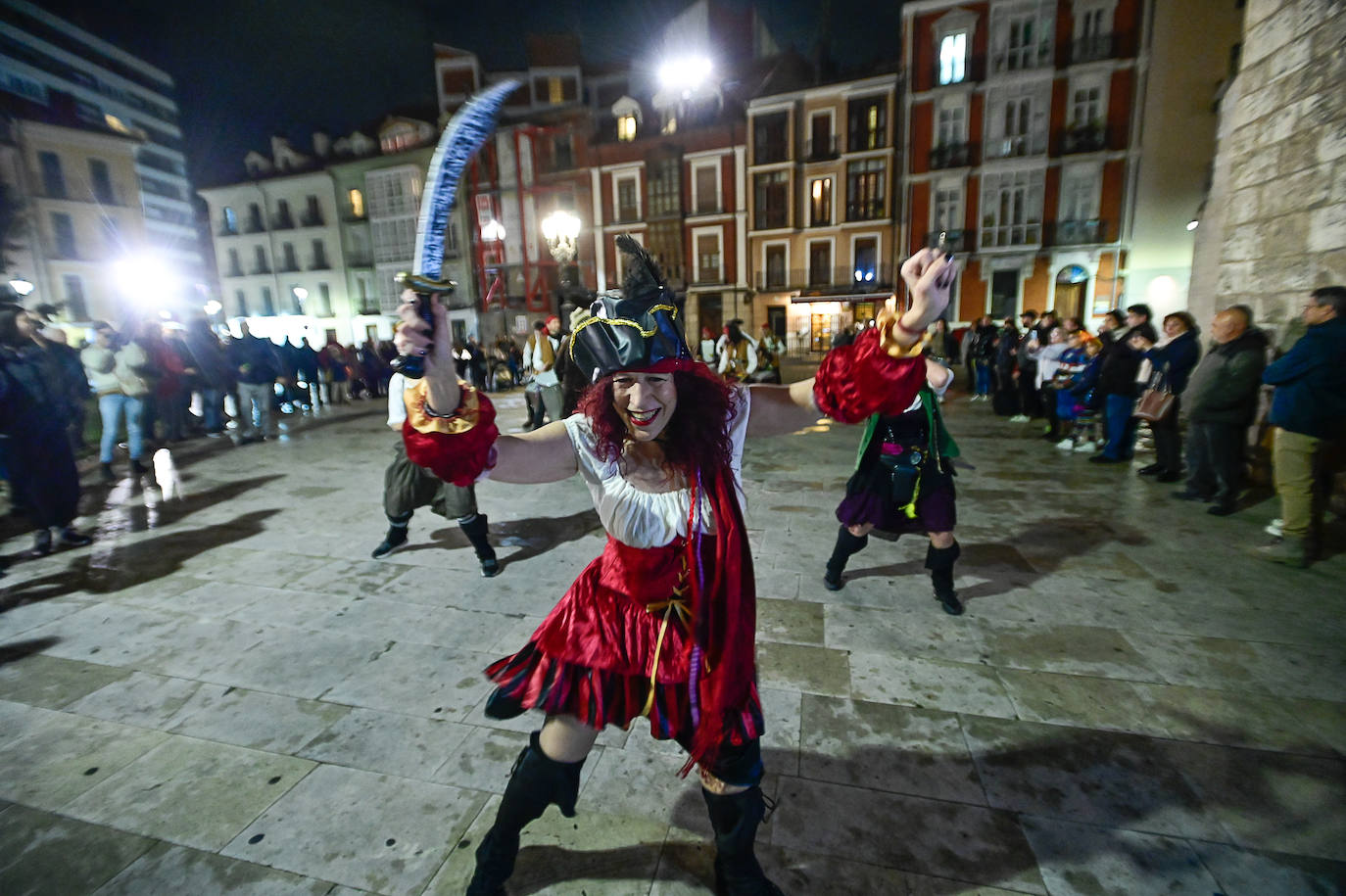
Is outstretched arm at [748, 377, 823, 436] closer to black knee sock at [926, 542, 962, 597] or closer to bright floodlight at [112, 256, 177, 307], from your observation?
black knee sock at [926, 542, 962, 597]

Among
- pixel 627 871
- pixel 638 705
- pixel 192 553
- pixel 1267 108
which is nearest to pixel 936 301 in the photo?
pixel 638 705

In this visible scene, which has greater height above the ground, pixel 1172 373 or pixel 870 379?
pixel 870 379

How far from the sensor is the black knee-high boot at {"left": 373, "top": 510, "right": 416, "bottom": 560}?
487 centimetres

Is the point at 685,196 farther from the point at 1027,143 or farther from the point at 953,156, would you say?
the point at 1027,143

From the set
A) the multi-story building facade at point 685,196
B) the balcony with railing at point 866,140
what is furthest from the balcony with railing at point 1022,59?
the multi-story building facade at point 685,196

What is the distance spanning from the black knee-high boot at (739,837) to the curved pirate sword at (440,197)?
148 centimetres

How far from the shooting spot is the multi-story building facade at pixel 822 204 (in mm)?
24406

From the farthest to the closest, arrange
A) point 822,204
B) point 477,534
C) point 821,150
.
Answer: point 822,204 → point 821,150 → point 477,534

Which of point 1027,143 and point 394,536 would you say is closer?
point 394,536

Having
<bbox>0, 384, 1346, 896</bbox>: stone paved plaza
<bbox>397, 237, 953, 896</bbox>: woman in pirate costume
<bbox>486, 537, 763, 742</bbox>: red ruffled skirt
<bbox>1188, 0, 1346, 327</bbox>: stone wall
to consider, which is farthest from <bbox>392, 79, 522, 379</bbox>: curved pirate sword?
<bbox>1188, 0, 1346, 327</bbox>: stone wall

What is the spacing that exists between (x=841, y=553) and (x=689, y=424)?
8.47 feet

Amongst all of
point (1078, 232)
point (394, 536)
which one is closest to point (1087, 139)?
point (1078, 232)

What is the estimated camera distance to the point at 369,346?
634 inches

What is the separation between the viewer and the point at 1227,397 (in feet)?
17.2
